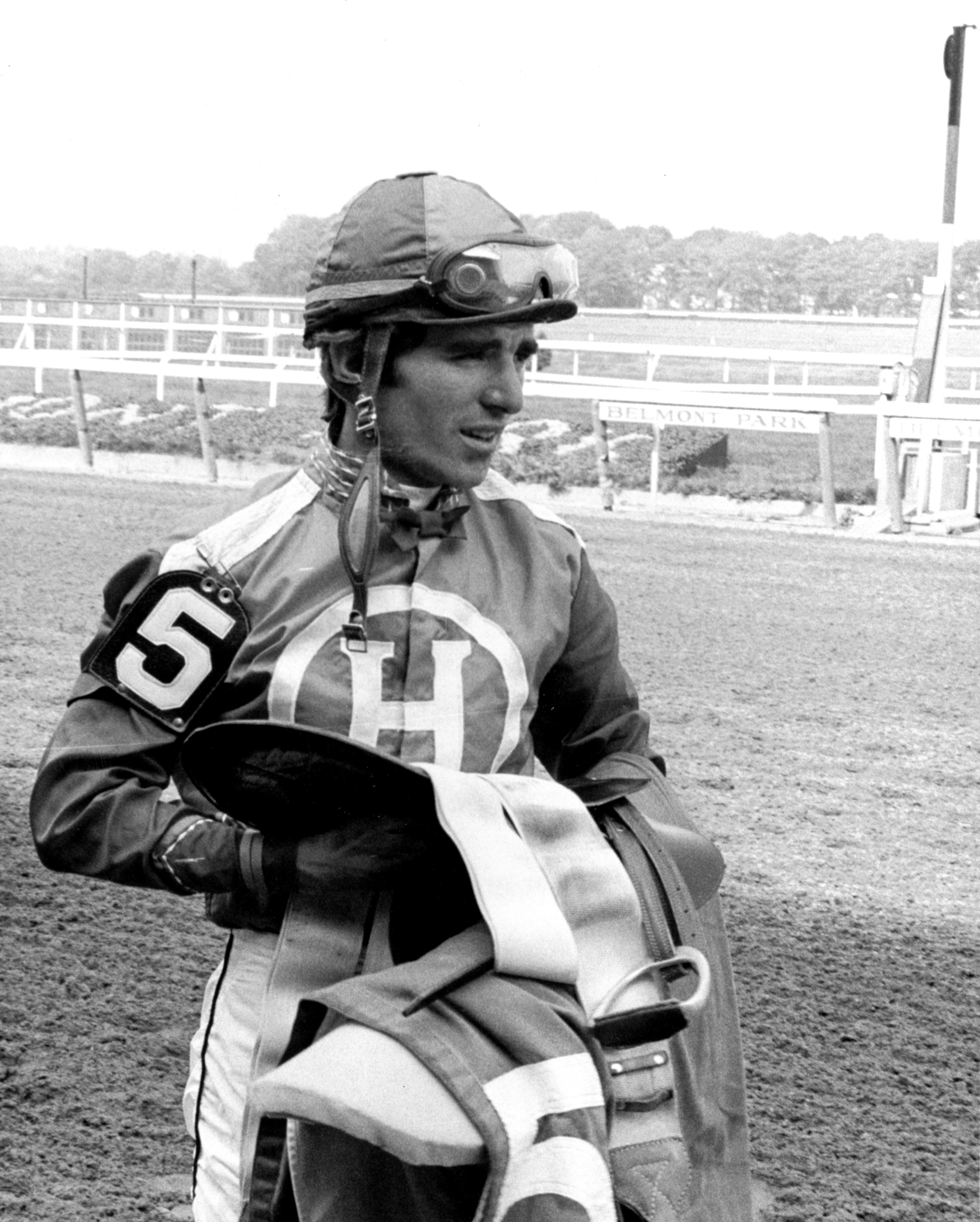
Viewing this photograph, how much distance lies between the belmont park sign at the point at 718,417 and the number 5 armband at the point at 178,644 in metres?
8.90

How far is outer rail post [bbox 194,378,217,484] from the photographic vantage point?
11.8 meters

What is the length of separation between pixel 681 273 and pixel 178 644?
85.0 feet

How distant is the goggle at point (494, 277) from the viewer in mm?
1817

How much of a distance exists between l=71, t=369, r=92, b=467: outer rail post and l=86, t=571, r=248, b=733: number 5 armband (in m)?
10.7

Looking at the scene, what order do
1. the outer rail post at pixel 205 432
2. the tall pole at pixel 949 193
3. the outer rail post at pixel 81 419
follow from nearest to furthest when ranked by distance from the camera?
the outer rail post at pixel 205 432, the outer rail post at pixel 81 419, the tall pole at pixel 949 193

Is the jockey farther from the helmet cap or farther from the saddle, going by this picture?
the saddle

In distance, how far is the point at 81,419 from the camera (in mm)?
12391

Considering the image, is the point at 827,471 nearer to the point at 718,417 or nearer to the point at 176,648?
the point at 718,417

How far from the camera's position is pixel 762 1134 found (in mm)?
3141

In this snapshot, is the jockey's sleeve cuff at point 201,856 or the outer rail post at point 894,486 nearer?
the jockey's sleeve cuff at point 201,856

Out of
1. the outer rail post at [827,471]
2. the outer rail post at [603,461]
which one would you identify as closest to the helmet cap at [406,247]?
the outer rail post at [827,471]

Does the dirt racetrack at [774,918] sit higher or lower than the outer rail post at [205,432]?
lower

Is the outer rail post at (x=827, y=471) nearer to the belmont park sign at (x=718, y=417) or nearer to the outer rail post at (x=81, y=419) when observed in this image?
the belmont park sign at (x=718, y=417)

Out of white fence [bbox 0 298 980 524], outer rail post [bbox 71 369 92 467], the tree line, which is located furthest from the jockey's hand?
the tree line
